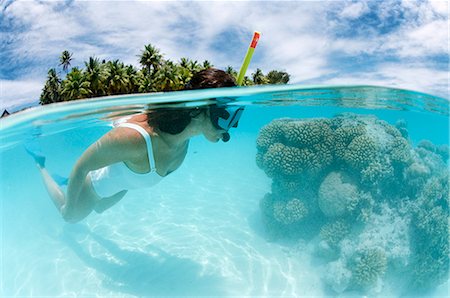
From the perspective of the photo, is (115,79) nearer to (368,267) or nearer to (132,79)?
(132,79)

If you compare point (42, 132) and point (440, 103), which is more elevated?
point (440, 103)

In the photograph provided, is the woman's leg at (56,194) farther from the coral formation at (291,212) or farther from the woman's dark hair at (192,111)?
the coral formation at (291,212)

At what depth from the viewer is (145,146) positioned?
4.20 metres

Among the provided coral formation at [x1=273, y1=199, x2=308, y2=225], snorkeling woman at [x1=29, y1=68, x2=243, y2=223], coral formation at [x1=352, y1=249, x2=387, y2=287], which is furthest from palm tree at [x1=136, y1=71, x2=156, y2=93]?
coral formation at [x1=352, y1=249, x2=387, y2=287]

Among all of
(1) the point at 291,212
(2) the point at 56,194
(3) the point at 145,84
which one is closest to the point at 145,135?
(2) the point at 56,194

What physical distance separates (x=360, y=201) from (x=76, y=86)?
1633 inches

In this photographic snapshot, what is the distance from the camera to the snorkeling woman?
4.07 meters

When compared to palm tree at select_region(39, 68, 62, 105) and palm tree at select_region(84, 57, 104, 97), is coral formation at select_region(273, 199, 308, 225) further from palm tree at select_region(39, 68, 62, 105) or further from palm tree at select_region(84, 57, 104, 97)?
palm tree at select_region(39, 68, 62, 105)

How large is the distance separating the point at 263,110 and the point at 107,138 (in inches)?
421

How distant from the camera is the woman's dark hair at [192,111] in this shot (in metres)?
4.05

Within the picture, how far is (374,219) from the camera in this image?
6887 millimetres

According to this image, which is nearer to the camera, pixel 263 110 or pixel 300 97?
pixel 300 97

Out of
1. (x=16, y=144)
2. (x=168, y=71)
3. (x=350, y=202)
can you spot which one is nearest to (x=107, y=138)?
(x=350, y=202)

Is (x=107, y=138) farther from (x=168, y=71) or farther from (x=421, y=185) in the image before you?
(x=168, y=71)
